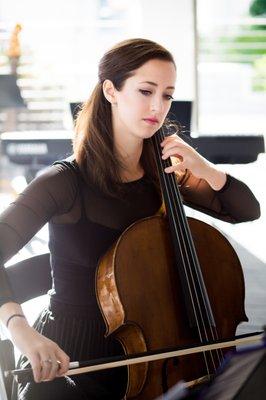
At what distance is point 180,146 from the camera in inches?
49.6

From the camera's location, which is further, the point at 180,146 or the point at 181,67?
the point at 181,67

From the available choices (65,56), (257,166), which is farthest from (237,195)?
(65,56)

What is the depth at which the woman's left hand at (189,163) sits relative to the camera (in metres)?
1.25

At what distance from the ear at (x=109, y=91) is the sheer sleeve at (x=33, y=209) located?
0.18 m

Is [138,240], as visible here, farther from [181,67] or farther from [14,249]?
[181,67]

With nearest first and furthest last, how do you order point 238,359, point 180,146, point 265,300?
point 238,359 → point 180,146 → point 265,300

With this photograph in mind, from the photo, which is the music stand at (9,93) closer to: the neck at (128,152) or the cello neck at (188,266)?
the neck at (128,152)

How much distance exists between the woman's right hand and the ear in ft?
1.70

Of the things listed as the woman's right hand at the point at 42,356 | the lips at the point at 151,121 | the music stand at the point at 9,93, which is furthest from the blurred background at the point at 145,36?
the woman's right hand at the point at 42,356

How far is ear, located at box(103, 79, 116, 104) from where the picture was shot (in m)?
1.23

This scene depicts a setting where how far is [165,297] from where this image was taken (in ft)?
3.81

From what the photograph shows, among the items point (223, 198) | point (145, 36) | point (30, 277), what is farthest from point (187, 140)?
point (145, 36)

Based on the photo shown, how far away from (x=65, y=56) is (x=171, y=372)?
4466 mm

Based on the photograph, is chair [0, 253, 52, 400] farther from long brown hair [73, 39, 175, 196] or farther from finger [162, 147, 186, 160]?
finger [162, 147, 186, 160]
